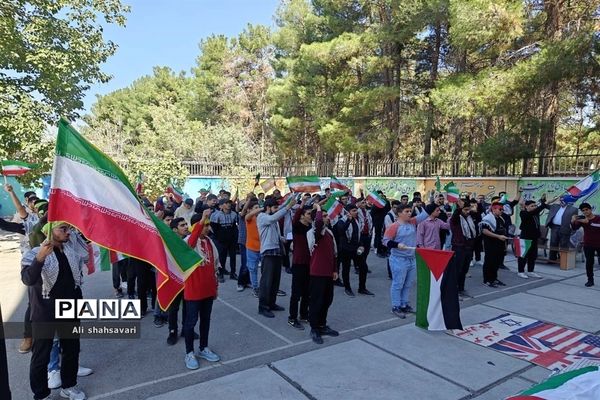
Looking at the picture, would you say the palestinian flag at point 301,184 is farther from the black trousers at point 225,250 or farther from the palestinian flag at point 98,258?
the palestinian flag at point 98,258

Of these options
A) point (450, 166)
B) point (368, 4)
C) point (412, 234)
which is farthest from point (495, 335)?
point (368, 4)

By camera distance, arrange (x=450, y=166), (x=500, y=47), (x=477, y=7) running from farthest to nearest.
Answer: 1. (x=450, y=166)
2. (x=500, y=47)
3. (x=477, y=7)

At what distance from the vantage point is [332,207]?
718 centimetres

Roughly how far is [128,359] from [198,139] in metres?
24.1

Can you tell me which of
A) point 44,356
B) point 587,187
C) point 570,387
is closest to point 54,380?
point 44,356

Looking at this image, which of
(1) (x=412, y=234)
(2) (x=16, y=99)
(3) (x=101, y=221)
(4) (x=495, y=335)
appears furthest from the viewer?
(2) (x=16, y=99)

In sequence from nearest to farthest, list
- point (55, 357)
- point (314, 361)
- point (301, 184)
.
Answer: point (55, 357) → point (314, 361) → point (301, 184)

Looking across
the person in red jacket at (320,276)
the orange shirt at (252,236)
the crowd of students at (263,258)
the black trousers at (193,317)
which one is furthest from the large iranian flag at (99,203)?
the orange shirt at (252,236)

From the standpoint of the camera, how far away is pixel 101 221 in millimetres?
3164

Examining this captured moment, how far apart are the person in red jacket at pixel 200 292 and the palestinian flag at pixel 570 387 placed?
10.8ft

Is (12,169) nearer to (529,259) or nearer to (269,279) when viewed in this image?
(269,279)

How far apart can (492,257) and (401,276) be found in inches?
126

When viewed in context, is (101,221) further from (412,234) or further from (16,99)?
(16,99)

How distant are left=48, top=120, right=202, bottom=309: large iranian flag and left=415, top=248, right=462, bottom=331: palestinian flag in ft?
12.9
